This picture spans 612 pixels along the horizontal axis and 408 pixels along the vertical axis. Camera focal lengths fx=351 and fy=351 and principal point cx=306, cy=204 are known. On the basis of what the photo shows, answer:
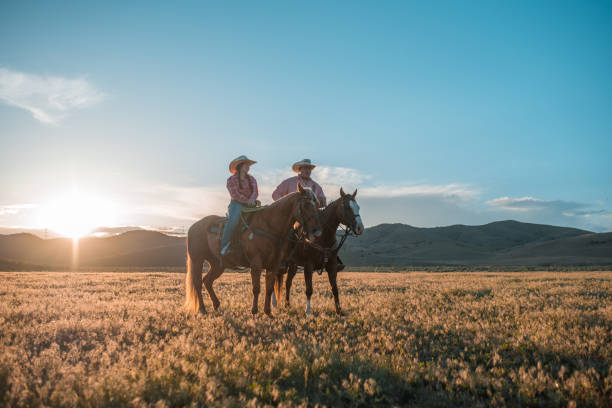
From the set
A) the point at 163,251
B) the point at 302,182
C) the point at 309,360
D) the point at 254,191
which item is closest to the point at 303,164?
the point at 302,182

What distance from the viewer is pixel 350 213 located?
30.4ft

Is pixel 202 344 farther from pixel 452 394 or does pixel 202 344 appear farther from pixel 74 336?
pixel 452 394

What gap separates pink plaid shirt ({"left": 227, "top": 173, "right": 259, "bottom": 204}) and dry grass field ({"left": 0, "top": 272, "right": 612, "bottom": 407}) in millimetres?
3234

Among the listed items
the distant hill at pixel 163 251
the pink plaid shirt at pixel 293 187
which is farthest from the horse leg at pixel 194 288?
the distant hill at pixel 163 251

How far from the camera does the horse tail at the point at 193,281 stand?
32.8ft

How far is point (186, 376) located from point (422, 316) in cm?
614

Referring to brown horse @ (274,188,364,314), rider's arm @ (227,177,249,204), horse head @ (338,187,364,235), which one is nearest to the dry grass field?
brown horse @ (274,188,364,314)

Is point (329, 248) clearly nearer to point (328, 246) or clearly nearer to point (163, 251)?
point (328, 246)

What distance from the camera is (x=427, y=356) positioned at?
5875mm

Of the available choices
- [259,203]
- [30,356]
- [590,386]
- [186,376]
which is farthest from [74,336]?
[590,386]

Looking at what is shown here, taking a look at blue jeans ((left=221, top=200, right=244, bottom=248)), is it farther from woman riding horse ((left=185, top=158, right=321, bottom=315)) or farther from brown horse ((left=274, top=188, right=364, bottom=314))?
brown horse ((left=274, top=188, right=364, bottom=314))

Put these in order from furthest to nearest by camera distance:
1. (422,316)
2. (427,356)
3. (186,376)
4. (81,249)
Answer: (81,249) → (422,316) → (427,356) → (186,376)

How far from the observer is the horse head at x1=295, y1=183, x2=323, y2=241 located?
817 centimetres

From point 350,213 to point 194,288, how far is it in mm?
5072
